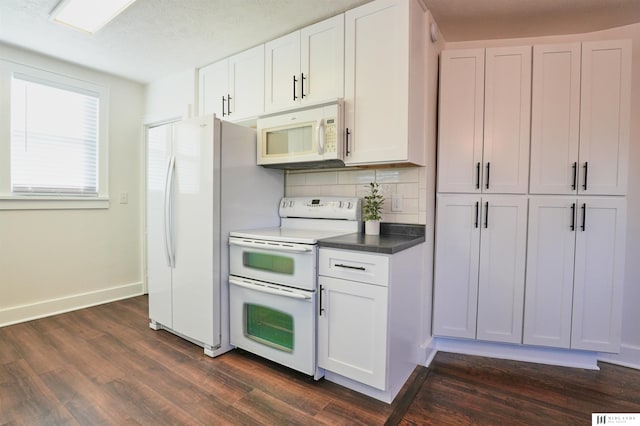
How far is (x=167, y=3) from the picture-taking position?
86.3 inches

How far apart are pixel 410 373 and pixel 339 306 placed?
0.72 m

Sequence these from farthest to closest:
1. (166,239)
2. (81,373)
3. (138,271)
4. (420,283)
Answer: (138,271) < (166,239) < (420,283) < (81,373)

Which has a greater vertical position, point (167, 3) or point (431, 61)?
point (167, 3)

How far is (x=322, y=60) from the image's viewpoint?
2320 mm

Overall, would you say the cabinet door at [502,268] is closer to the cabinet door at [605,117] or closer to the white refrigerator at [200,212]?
the cabinet door at [605,117]

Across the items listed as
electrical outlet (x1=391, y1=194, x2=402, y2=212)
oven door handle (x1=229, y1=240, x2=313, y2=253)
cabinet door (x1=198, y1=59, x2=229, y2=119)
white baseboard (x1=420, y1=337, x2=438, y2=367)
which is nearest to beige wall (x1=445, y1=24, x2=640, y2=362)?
white baseboard (x1=420, y1=337, x2=438, y2=367)

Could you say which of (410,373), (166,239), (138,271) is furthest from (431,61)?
(138,271)

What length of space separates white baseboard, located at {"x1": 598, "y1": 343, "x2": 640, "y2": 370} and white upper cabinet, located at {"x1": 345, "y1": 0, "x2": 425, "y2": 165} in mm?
1968

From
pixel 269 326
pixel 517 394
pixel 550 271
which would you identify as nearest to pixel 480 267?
pixel 550 271

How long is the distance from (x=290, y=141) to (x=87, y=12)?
1.69 meters

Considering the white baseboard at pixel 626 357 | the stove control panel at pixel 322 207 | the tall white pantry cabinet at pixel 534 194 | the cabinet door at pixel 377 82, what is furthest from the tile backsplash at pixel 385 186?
the white baseboard at pixel 626 357

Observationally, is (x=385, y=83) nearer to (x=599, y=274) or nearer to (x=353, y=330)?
(x=353, y=330)

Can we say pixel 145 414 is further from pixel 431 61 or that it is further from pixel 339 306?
pixel 431 61

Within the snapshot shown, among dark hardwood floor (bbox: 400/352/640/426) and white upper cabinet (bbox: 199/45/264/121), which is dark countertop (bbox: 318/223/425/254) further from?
white upper cabinet (bbox: 199/45/264/121)
